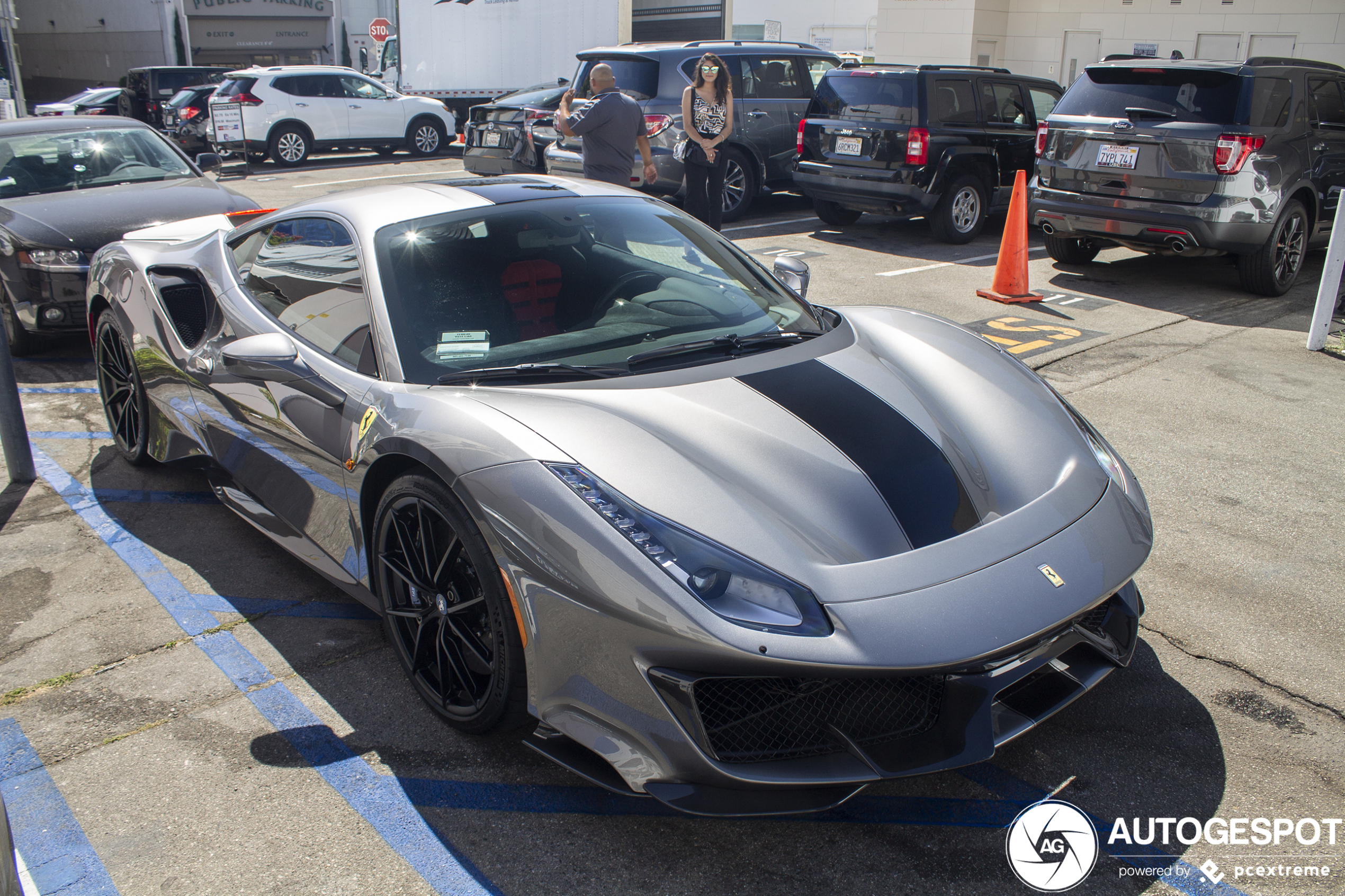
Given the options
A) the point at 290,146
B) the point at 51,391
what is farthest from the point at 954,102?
the point at 290,146

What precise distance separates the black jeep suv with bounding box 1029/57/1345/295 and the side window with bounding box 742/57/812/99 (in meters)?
3.85

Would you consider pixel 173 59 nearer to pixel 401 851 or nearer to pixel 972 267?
pixel 972 267

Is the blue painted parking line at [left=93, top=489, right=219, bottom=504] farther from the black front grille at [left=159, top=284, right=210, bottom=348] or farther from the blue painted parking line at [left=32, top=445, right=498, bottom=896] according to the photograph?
the black front grille at [left=159, top=284, right=210, bottom=348]

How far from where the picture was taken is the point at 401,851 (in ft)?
7.75

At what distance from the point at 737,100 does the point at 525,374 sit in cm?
906

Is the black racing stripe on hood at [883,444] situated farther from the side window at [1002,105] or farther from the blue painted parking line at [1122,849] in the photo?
Result: the side window at [1002,105]

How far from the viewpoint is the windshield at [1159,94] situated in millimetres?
7375

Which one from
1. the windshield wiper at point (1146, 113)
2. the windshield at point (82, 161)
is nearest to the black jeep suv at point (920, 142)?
the windshield wiper at point (1146, 113)

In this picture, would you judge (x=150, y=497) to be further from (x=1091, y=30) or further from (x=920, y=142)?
(x=1091, y=30)

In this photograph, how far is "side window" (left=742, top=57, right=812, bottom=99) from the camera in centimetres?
1117

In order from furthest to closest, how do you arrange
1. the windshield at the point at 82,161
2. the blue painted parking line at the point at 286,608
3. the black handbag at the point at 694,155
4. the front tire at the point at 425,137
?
the front tire at the point at 425,137 → the black handbag at the point at 694,155 → the windshield at the point at 82,161 → the blue painted parking line at the point at 286,608

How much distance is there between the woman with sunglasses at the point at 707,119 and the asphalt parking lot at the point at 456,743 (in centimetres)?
483

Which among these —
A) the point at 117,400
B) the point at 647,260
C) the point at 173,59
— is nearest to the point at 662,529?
the point at 647,260

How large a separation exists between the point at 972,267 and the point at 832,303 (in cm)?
198
